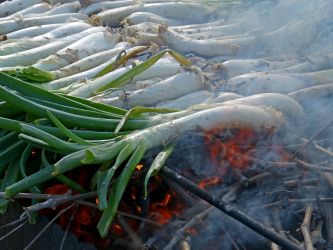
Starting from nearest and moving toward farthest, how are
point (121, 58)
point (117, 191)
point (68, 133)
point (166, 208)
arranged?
point (117, 191) < point (68, 133) < point (166, 208) < point (121, 58)

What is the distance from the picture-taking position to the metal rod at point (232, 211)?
2.35m

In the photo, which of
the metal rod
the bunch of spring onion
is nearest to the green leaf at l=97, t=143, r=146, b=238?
the bunch of spring onion

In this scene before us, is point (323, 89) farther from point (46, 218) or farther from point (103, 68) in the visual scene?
point (46, 218)

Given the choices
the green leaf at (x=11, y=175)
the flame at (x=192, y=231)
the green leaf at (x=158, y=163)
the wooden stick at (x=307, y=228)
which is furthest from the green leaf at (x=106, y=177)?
the wooden stick at (x=307, y=228)

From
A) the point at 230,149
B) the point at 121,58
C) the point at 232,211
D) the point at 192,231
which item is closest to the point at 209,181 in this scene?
the point at 230,149

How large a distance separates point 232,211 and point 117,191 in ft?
1.57

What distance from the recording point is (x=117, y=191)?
2.61 meters

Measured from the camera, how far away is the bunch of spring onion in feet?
8.70

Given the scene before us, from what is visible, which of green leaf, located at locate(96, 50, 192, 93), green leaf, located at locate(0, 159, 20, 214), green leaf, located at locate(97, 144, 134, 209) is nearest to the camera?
green leaf, located at locate(97, 144, 134, 209)

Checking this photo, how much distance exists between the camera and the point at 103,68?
373 centimetres

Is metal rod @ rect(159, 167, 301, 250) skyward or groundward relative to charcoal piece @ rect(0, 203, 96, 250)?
skyward

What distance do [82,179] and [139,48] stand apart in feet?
3.71

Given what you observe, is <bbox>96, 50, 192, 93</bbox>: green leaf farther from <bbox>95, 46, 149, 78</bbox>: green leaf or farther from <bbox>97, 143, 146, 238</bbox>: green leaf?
<bbox>97, 143, 146, 238</bbox>: green leaf

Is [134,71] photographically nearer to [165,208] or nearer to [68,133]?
[68,133]
